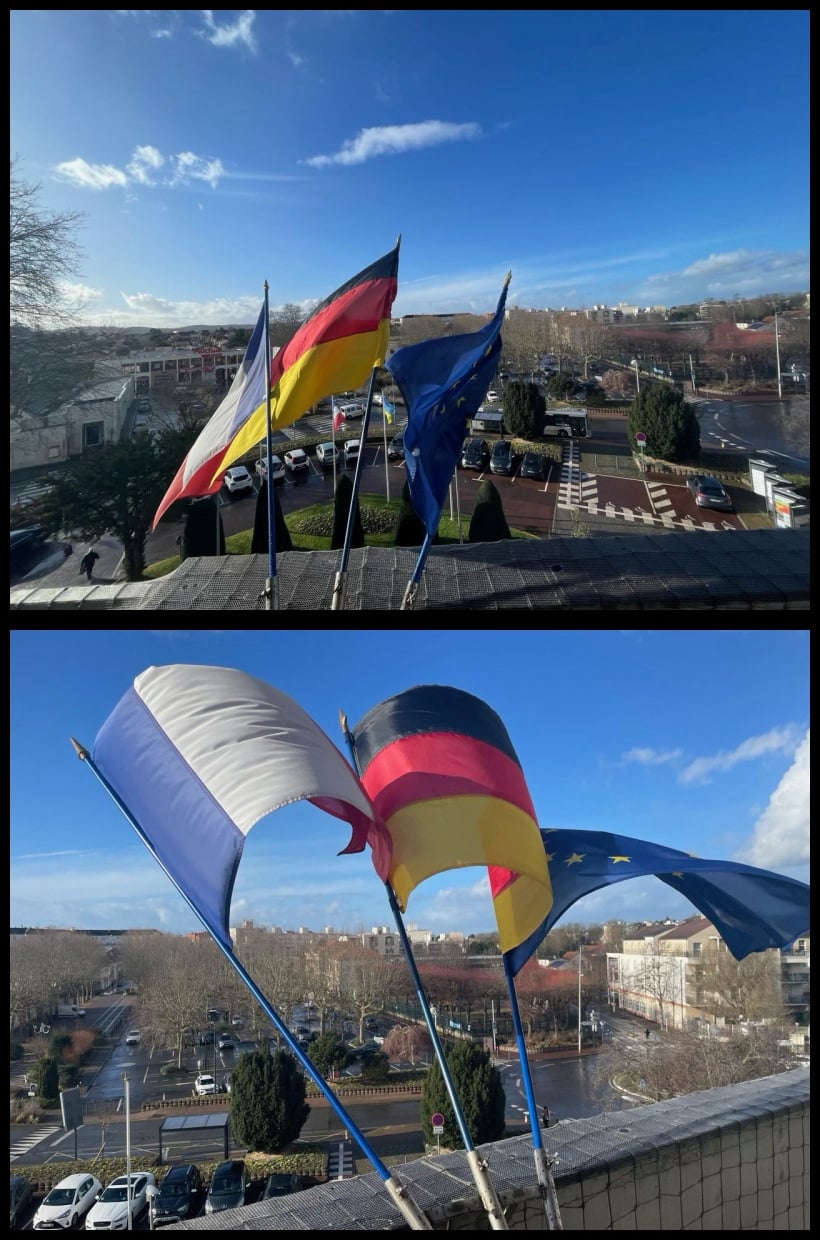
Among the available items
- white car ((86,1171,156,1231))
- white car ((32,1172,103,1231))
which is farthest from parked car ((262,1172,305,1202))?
white car ((32,1172,103,1231))

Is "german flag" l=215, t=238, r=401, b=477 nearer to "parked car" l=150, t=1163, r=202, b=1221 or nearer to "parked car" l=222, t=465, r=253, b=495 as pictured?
"parked car" l=150, t=1163, r=202, b=1221

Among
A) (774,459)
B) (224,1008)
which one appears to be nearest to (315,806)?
(224,1008)

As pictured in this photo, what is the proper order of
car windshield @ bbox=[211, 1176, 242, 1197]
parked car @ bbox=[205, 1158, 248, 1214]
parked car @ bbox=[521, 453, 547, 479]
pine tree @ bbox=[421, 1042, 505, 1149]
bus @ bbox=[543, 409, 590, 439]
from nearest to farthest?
parked car @ bbox=[205, 1158, 248, 1214]
car windshield @ bbox=[211, 1176, 242, 1197]
pine tree @ bbox=[421, 1042, 505, 1149]
parked car @ bbox=[521, 453, 547, 479]
bus @ bbox=[543, 409, 590, 439]

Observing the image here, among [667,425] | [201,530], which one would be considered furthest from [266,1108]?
[667,425]

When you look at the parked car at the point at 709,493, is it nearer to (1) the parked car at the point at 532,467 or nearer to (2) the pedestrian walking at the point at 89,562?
(1) the parked car at the point at 532,467

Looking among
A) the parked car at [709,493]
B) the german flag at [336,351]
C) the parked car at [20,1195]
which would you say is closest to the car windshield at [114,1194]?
the parked car at [20,1195]

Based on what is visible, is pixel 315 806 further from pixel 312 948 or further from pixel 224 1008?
pixel 224 1008
